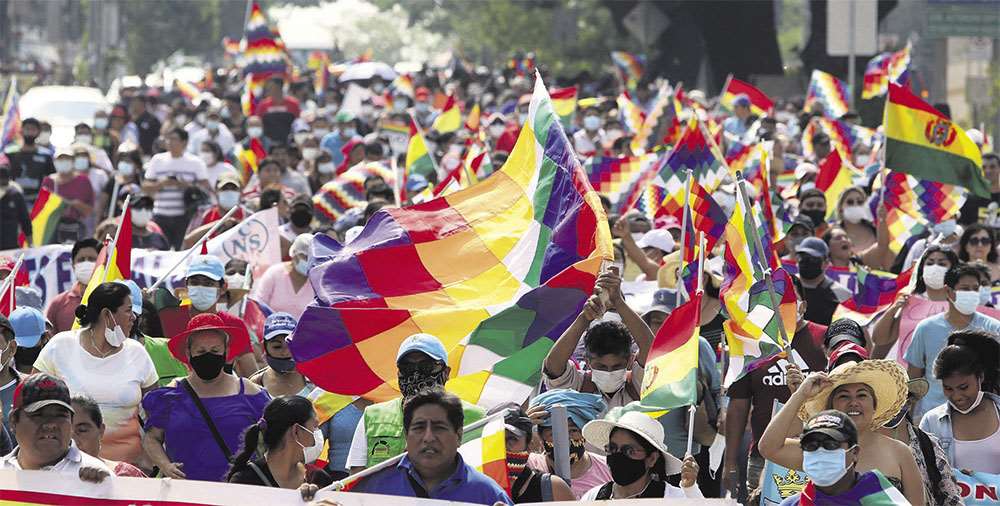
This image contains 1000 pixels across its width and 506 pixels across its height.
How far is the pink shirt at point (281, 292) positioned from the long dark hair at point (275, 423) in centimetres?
447

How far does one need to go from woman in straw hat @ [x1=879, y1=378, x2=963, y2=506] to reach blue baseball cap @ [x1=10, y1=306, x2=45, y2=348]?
3950 mm

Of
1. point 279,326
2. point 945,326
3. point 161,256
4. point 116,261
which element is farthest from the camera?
point 161,256

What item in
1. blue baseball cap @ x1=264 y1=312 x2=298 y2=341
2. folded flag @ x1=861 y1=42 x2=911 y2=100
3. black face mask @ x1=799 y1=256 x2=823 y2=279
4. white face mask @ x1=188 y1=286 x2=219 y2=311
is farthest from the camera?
folded flag @ x1=861 y1=42 x2=911 y2=100

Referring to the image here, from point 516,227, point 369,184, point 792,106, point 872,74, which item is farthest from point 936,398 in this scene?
point 792,106

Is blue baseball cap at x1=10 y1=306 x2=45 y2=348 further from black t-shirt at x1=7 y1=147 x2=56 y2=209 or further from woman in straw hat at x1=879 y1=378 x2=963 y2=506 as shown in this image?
black t-shirt at x1=7 y1=147 x2=56 y2=209

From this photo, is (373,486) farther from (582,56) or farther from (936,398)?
(582,56)

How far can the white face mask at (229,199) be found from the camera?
15.0 meters

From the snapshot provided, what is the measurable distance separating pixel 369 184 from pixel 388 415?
28.5ft

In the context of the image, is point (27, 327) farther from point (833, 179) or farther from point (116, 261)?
point (833, 179)

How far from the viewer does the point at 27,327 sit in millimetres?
9227

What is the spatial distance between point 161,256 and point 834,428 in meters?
7.39

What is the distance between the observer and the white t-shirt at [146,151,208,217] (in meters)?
17.0

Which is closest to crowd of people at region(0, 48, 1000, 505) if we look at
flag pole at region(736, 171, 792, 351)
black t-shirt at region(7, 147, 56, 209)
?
flag pole at region(736, 171, 792, 351)

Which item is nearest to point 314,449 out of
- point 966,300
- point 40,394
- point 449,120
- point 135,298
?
point 40,394
